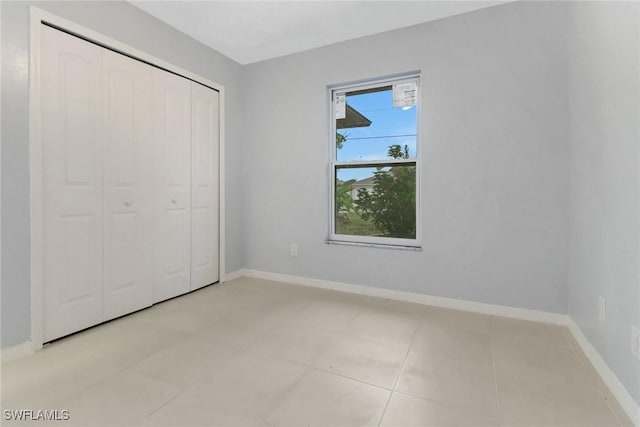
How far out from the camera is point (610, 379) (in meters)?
1.49

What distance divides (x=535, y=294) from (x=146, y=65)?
371 centimetres

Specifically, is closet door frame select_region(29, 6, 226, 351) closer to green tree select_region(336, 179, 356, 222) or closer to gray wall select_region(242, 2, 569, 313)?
gray wall select_region(242, 2, 569, 313)

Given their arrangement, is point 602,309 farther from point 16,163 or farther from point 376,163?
point 16,163

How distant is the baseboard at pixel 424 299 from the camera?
7.61 ft

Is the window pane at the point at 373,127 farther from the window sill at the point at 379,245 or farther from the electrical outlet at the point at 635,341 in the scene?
the electrical outlet at the point at 635,341

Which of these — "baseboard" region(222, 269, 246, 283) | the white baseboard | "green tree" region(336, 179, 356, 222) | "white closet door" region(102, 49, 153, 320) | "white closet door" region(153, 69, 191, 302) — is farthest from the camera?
"baseboard" region(222, 269, 246, 283)

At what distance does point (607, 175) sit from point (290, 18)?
2582mm

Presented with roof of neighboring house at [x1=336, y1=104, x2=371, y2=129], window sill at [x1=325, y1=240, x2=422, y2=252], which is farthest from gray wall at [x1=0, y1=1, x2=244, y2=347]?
window sill at [x1=325, y1=240, x2=422, y2=252]

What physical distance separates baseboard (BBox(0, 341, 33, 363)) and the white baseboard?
5.86 feet

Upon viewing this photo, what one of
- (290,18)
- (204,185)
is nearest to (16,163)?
(204,185)

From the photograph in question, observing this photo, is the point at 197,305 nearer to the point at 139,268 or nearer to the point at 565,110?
the point at 139,268

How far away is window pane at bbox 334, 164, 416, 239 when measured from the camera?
9.46ft

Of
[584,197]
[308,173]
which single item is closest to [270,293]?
[308,173]

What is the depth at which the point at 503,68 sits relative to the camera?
94.0 inches
